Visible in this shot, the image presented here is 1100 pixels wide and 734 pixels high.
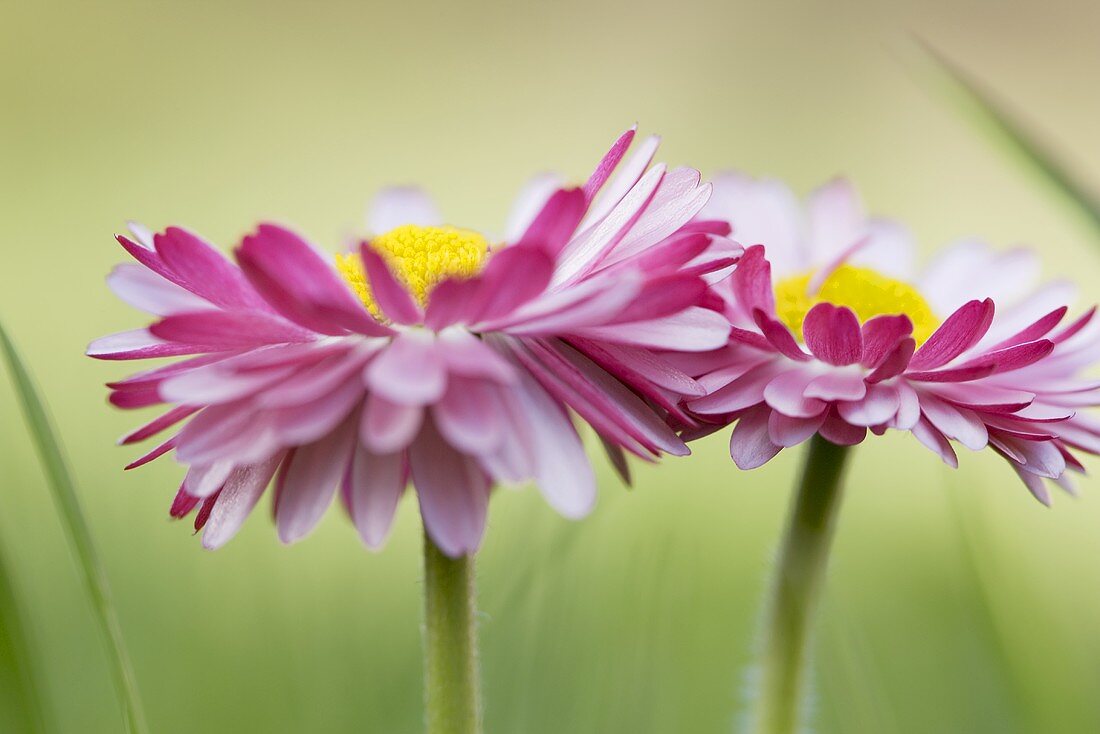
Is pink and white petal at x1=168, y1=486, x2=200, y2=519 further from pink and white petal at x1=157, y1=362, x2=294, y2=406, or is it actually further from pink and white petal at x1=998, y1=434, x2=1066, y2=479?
pink and white petal at x1=998, y1=434, x2=1066, y2=479

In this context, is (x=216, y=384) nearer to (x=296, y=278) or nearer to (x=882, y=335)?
(x=296, y=278)

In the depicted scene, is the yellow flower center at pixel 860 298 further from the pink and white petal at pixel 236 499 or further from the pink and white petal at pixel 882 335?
the pink and white petal at pixel 236 499

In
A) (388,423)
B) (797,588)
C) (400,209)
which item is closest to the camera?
(388,423)

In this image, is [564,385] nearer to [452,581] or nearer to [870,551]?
[452,581]

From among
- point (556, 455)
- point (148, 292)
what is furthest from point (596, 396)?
point (148, 292)

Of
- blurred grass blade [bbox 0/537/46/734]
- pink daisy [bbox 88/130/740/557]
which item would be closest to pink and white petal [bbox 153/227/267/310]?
pink daisy [bbox 88/130/740/557]

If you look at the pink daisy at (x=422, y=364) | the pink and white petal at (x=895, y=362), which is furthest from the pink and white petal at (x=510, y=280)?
the pink and white petal at (x=895, y=362)

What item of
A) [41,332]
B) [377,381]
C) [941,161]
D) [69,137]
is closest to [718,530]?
[41,332]
